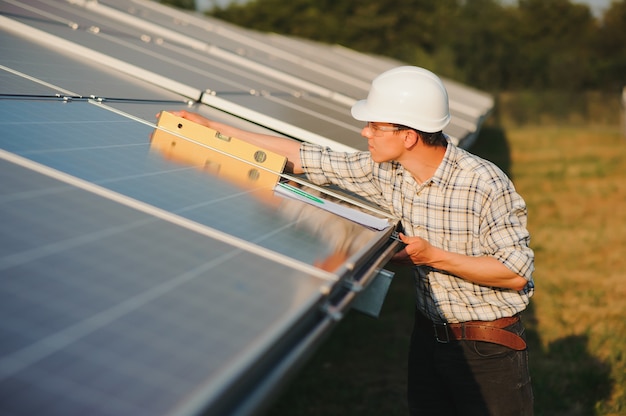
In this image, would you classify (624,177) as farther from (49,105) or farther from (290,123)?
(49,105)

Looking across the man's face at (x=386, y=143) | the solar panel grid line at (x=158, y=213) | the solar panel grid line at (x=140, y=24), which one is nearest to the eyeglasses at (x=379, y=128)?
the man's face at (x=386, y=143)

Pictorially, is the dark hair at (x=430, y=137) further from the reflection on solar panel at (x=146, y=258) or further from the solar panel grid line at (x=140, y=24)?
the solar panel grid line at (x=140, y=24)

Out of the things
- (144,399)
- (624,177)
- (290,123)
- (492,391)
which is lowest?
(492,391)

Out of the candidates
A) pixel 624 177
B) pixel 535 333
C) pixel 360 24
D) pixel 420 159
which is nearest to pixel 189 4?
pixel 360 24

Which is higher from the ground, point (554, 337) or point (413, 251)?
point (413, 251)

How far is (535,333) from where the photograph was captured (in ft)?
27.6

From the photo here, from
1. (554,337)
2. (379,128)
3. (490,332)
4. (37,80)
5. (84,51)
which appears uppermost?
(379,128)

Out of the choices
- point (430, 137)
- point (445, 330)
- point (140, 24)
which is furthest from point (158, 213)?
point (140, 24)

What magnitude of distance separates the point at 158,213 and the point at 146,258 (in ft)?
1.54

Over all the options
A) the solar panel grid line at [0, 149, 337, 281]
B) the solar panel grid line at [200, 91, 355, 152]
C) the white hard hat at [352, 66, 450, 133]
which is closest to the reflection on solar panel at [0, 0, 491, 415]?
the solar panel grid line at [0, 149, 337, 281]

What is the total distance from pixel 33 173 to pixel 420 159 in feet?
6.65

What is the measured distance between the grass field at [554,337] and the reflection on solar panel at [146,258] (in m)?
3.25

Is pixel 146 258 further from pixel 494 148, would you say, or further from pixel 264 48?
pixel 494 148

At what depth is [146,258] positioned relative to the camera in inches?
80.4
